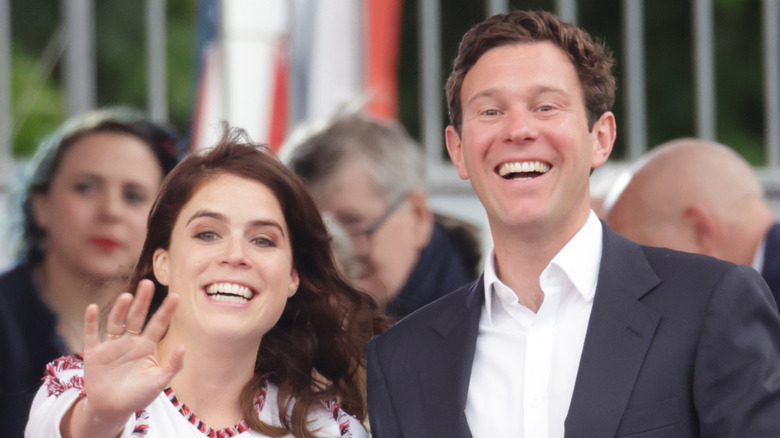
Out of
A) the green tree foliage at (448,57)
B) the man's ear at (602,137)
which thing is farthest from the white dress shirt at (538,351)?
A: the green tree foliage at (448,57)

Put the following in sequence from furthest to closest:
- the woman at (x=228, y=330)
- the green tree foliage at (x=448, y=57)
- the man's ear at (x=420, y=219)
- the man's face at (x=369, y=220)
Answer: the green tree foliage at (x=448, y=57)
the man's ear at (x=420, y=219)
the man's face at (x=369, y=220)
the woman at (x=228, y=330)

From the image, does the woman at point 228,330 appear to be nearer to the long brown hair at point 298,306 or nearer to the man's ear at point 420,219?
the long brown hair at point 298,306

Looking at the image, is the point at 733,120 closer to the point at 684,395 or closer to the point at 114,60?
the point at 114,60

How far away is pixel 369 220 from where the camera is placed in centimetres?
377

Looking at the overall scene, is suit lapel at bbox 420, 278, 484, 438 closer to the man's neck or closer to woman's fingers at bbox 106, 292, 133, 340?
the man's neck

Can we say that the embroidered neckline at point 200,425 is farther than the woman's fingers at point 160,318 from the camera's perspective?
Yes

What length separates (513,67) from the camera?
221 cm

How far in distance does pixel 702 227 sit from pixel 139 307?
6.62 feet

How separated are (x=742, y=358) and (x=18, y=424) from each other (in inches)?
77.7

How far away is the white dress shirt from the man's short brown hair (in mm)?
266

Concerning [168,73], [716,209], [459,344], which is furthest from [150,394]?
[168,73]

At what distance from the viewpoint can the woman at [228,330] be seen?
2.05m

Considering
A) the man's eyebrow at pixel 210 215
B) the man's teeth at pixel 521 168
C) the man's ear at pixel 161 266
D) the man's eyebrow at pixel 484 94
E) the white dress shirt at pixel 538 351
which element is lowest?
the white dress shirt at pixel 538 351

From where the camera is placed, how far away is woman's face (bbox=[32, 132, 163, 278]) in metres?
3.59
